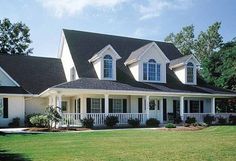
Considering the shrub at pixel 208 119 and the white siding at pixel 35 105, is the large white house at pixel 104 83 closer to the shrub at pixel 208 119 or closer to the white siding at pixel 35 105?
the white siding at pixel 35 105

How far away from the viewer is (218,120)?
34.2 m

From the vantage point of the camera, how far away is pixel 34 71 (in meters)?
35.2

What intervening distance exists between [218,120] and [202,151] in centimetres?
2133

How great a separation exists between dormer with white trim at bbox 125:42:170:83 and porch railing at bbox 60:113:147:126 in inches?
155

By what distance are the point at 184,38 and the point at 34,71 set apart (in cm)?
4141

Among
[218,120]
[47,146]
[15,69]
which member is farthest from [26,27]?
[47,146]

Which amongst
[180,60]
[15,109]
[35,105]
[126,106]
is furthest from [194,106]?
[15,109]

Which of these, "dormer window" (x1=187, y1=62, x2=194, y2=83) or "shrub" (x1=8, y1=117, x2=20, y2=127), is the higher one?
"dormer window" (x1=187, y1=62, x2=194, y2=83)

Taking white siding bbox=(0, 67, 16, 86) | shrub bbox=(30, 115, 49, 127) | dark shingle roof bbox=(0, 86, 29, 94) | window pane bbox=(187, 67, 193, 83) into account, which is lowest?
shrub bbox=(30, 115, 49, 127)

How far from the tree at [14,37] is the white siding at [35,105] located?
21.5 m

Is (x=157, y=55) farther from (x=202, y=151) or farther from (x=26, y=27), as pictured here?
(x=26, y=27)

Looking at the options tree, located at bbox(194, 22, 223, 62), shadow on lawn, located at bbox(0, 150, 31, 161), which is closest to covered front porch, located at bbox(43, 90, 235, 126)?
shadow on lawn, located at bbox(0, 150, 31, 161)

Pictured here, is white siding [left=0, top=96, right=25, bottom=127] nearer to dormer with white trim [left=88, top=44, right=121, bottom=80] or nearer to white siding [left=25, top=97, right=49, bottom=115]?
white siding [left=25, top=97, right=49, bottom=115]

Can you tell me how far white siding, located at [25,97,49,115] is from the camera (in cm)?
3250
